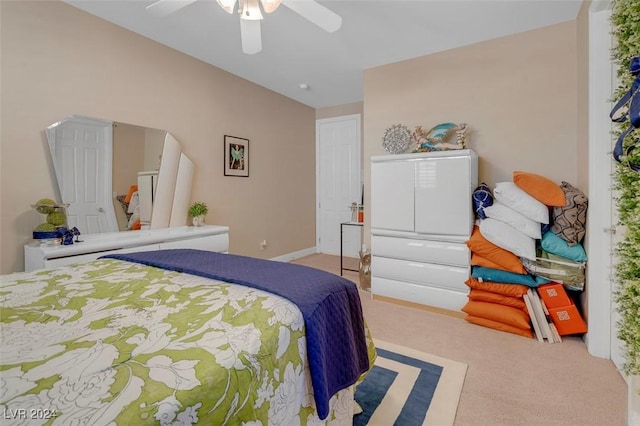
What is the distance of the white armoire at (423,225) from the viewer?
2.53 m

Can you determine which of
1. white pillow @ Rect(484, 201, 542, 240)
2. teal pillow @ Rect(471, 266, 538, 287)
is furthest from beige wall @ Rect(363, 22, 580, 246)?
teal pillow @ Rect(471, 266, 538, 287)

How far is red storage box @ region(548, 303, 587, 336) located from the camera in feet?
6.86

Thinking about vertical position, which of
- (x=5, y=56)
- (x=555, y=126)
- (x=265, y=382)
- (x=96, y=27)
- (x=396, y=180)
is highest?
(x=96, y=27)

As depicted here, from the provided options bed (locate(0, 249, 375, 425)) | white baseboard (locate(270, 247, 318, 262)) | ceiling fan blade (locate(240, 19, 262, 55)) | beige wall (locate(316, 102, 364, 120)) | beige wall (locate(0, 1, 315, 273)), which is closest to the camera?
bed (locate(0, 249, 375, 425))

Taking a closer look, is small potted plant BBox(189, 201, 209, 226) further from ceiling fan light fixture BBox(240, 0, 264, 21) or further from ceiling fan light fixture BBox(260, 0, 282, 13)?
ceiling fan light fixture BBox(260, 0, 282, 13)

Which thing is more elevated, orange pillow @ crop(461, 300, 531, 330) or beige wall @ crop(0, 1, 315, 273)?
beige wall @ crop(0, 1, 315, 273)

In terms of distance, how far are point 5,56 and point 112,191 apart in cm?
113

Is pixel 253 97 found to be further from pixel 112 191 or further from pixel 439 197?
pixel 439 197

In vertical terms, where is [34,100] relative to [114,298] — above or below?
above

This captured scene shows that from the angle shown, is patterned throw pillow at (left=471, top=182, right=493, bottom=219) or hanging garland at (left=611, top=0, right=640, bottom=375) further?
patterned throw pillow at (left=471, top=182, right=493, bottom=219)

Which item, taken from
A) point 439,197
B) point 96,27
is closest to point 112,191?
point 96,27

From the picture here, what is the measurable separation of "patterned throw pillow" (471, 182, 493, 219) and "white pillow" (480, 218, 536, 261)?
16 cm

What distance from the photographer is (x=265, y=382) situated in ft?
2.41

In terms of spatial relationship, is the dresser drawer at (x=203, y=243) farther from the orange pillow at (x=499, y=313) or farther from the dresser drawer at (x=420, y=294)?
the orange pillow at (x=499, y=313)
